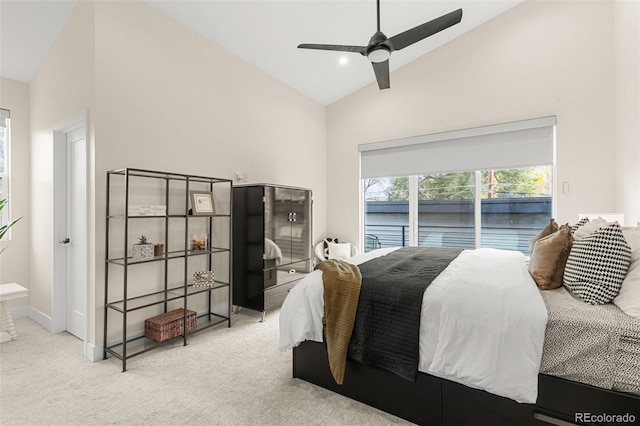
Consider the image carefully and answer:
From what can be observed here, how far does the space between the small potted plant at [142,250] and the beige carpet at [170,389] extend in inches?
33.8

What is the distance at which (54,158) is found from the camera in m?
3.09

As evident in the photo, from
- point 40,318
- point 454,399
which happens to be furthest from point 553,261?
point 40,318

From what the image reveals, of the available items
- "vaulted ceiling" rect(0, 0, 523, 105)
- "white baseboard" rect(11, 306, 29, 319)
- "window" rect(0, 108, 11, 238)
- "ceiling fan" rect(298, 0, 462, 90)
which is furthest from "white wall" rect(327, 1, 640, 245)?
"white baseboard" rect(11, 306, 29, 319)

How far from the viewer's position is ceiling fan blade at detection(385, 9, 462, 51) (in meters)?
2.25

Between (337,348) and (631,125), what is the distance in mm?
3539

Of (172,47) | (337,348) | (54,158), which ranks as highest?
(172,47)

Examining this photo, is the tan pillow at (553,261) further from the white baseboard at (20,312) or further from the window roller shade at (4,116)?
the window roller shade at (4,116)

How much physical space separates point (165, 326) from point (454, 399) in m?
2.40

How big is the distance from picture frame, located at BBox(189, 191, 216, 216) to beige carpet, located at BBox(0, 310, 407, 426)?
125cm

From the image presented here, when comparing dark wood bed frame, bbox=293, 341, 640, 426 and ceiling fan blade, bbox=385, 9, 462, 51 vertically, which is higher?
ceiling fan blade, bbox=385, 9, 462, 51

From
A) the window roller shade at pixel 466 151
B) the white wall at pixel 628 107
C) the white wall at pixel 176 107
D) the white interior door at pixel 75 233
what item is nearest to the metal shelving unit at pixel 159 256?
the white wall at pixel 176 107

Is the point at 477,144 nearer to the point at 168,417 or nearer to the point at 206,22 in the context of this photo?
the point at 206,22

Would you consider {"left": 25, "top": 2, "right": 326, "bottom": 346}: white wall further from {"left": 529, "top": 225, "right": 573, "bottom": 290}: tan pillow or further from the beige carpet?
{"left": 529, "top": 225, "right": 573, "bottom": 290}: tan pillow

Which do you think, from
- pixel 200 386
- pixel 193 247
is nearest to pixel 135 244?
pixel 193 247
